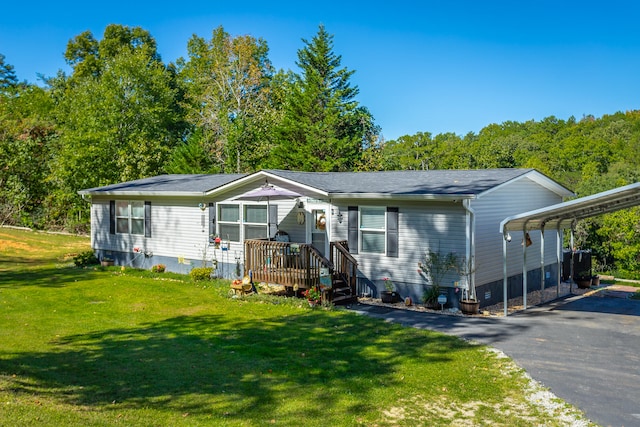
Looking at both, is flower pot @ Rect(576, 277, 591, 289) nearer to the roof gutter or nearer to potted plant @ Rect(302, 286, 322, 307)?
the roof gutter

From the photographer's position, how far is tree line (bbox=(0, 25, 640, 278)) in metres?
27.7

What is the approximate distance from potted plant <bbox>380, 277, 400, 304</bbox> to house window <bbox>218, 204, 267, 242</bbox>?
171 inches

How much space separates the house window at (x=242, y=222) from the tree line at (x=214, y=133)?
11.1m

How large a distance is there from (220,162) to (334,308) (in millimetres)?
24824

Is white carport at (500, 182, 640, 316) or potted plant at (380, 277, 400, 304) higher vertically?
white carport at (500, 182, 640, 316)

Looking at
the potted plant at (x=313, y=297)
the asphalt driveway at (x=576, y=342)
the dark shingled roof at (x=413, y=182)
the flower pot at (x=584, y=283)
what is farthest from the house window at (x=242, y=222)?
the flower pot at (x=584, y=283)

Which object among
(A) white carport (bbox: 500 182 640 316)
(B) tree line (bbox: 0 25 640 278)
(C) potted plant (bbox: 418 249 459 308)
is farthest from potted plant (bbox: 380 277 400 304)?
(B) tree line (bbox: 0 25 640 278)

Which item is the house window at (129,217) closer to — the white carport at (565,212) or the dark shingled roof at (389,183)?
the dark shingled roof at (389,183)

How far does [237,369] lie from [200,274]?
901cm

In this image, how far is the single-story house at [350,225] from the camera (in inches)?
513

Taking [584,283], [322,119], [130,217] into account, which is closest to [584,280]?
[584,283]

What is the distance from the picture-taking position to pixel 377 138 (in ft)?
128

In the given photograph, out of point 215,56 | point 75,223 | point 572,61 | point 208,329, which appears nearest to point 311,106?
point 215,56

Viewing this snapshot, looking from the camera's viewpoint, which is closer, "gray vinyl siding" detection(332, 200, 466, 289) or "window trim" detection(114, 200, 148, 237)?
"gray vinyl siding" detection(332, 200, 466, 289)
